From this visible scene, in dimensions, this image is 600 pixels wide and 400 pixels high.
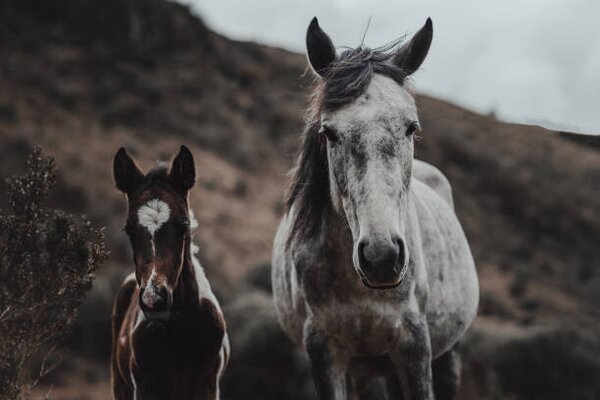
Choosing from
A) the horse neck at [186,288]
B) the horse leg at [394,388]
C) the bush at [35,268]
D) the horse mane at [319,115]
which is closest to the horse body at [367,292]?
the horse mane at [319,115]

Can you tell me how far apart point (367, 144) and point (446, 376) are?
2679mm

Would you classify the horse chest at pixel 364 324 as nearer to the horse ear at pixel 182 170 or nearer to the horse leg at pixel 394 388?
the horse leg at pixel 394 388

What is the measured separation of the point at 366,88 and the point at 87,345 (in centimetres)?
1518

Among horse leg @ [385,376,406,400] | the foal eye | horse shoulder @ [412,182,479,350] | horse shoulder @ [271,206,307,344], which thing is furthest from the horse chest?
the foal eye

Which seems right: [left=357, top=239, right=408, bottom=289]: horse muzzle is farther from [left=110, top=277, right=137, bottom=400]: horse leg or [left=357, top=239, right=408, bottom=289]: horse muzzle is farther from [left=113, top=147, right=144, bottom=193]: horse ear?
[left=110, top=277, right=137, bottom=400]: horse leg

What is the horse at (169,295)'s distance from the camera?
12.6ft

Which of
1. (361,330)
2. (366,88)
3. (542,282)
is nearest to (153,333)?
(361,330)

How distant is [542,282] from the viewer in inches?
1113

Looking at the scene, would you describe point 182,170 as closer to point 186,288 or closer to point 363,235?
point 186,288

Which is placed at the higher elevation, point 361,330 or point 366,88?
Answer: point 366,88

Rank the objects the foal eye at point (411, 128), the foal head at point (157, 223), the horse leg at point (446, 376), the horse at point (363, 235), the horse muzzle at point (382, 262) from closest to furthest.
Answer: the horse muzzle at point (382, 262) → the horse at point (363, 235) → the foal eye at point (411, 128) → the foal head at point (157, 223) → the horse leg at point (446, 376)

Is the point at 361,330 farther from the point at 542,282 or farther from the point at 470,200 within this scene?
the point at 470,200

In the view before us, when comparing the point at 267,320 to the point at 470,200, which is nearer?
the point at 267,320

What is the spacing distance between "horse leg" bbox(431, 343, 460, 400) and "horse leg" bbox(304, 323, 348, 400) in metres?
1.58
